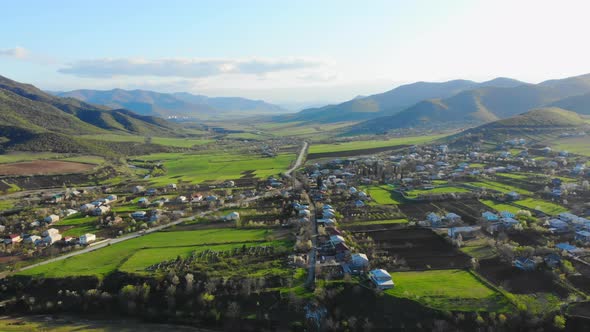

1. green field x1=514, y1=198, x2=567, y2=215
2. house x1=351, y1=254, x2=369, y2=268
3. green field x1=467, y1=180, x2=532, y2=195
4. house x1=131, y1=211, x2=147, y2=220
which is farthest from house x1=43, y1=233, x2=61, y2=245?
green field x1=467, y1=180, x2=532, y2=195

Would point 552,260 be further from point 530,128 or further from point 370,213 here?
point 530,128

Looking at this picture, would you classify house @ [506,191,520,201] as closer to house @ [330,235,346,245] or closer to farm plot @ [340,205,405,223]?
farm plot @ [340,205,405,223]

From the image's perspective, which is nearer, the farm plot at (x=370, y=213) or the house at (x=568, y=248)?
the house at (x=568, y=248)

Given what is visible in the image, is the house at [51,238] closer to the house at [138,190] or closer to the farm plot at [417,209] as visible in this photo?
the house at [138,190]

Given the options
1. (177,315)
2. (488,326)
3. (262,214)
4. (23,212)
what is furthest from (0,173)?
(488,326)

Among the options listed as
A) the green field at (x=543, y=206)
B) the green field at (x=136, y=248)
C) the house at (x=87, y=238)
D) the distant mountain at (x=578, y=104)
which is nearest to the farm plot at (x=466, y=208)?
the green field at (x=543, y=206)
